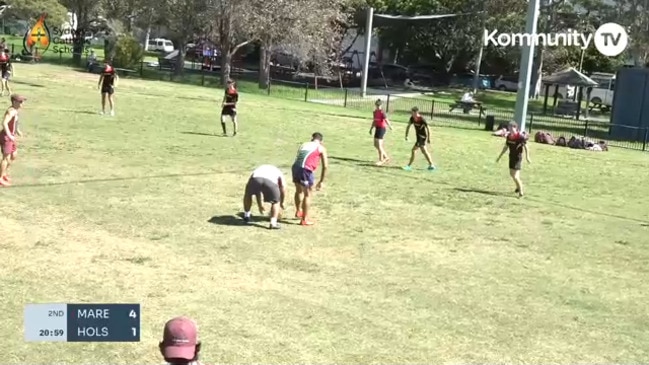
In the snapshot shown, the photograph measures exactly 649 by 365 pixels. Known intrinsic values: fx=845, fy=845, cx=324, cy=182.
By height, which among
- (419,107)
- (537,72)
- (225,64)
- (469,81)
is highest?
(537,72)

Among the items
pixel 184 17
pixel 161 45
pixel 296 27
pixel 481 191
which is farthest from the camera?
pixel 161 45

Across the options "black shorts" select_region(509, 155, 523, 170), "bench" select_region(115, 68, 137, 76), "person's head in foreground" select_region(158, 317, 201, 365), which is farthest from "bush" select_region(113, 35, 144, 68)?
"person's head in foreground" select_region(158, 317, 201, 365)

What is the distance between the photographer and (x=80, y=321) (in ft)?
12.3

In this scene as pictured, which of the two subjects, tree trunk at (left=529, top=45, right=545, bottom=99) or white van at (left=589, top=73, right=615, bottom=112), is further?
tree trunk at (left=529, top=45, right=545, bottom=99)

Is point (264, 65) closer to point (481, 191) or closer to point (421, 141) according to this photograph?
point (421, 141)

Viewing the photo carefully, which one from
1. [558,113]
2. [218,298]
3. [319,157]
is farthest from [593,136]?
[218,298]

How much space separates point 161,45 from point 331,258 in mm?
83508

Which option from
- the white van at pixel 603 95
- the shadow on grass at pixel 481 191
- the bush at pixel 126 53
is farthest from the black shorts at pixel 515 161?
the white van at pixel 603 95

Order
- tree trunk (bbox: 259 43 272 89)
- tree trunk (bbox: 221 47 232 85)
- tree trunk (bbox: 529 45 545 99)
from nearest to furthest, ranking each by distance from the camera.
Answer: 1. tree trunk (bbox: 221 47 232 85)
2. tree trunk (bbox: 259 43 272 89)
3. tree trunk (bbox: 529 45 545 99)

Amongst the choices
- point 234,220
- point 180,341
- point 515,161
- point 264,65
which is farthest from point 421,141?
point 264,65

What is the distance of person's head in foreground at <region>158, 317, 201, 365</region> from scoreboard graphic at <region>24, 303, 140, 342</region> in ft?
1.42

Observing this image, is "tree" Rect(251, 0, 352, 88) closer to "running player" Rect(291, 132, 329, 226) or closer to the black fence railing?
the black fence railing

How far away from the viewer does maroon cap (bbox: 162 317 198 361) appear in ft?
11.3

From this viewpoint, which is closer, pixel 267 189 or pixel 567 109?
pixel 267 189
